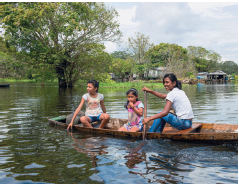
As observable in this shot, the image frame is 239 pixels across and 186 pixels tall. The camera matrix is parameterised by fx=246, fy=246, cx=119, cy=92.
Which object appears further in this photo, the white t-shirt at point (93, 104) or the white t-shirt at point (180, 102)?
the white t-shirt at point (93, 104)

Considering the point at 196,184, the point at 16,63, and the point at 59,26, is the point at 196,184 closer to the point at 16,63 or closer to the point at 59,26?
the point at 59,26

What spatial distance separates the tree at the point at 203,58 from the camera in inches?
2591

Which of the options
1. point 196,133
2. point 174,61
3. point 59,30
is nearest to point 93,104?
point 196,133

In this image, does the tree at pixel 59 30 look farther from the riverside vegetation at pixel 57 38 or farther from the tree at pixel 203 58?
the tree at pixel 203 58

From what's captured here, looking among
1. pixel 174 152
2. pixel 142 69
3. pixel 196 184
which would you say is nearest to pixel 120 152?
pixel 174 152

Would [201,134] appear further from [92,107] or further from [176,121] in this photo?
[92,107]

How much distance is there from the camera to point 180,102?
17.2 ft

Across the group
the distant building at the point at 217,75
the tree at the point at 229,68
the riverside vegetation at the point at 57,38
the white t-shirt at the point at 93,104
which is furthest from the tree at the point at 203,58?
the white t-shirt at the point at 93,104

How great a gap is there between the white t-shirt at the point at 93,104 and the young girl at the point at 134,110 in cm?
120

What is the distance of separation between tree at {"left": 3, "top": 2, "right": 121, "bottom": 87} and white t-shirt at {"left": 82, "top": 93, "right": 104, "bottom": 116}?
18.5 metres

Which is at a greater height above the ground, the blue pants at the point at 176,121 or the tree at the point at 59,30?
the tree at the point at 59,30

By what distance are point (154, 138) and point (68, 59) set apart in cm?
2319

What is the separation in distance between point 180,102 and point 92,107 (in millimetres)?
2679

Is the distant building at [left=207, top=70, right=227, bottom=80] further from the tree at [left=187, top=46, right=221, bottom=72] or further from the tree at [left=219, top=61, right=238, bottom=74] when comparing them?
the tree at [left=219, top=61, right=238, bottom=74]
